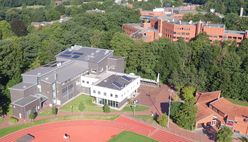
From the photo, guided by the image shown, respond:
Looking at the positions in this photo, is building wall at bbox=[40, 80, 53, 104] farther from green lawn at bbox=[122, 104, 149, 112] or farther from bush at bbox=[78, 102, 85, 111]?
green lawn at bbox=[122, 104, 149, 112]

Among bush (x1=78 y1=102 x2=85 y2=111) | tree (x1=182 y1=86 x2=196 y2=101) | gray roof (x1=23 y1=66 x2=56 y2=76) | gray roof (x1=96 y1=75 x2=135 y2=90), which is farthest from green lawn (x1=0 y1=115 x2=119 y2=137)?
tree (x1=182 y1=86 x2=196 y2=101)

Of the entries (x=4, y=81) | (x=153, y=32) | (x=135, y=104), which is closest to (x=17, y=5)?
(x=153, y=32)

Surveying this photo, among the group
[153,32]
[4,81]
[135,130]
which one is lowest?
[135,130]

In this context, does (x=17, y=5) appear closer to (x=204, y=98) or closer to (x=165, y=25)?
(x=165, y=25)

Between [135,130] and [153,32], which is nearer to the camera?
[135,130]

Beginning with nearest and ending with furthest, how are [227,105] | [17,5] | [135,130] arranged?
[135,130]
[227,105]
[17,5]

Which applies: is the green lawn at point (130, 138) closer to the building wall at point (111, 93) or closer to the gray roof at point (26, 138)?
the building wall at point (111, 93)

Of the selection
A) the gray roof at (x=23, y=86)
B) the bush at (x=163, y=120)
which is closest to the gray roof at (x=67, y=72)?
the gray roof at (x=23, y=86)

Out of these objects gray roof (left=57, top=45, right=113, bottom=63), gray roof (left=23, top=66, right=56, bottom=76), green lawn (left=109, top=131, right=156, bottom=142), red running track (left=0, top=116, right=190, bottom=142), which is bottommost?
green lawn (left=109, top=131, right=156, bottom=142)
